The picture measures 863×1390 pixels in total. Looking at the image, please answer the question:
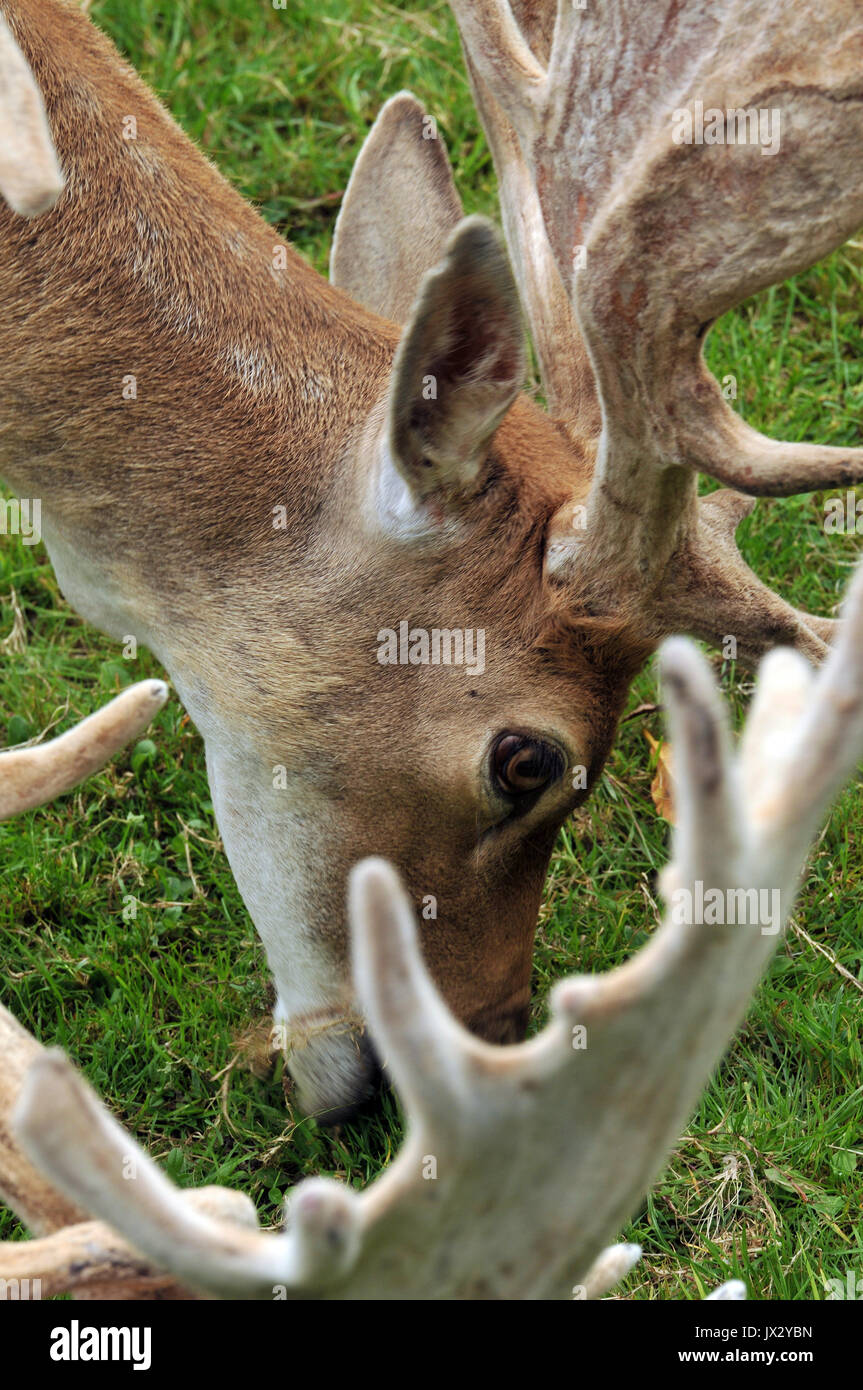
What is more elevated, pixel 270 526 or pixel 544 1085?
pixel 270 526

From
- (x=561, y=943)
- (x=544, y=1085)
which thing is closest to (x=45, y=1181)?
(x=544, y=1085)

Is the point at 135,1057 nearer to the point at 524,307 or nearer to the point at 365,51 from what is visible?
the point at 524,307

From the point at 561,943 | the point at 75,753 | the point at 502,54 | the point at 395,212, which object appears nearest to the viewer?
the point at 75,753

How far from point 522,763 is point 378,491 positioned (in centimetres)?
62

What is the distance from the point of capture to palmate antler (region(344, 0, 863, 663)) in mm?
2660

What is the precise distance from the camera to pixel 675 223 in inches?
109

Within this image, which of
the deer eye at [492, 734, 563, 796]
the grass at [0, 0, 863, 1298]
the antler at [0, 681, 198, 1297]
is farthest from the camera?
the grass at [0, 0, 863, 1298]

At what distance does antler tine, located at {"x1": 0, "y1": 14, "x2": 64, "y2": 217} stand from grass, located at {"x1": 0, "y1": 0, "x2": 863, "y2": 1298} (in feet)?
7.50

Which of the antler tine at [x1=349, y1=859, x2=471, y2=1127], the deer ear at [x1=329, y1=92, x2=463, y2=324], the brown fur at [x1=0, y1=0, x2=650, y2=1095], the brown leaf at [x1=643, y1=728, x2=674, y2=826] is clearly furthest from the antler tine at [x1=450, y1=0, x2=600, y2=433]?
the antler tine at [x1=349, y1=859, x2=471, y2=1127]

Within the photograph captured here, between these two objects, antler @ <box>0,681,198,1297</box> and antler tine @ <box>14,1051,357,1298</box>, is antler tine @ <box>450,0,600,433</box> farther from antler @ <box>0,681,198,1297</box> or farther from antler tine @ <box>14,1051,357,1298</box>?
antler tine @ <box>14,1051,357,1298</box>

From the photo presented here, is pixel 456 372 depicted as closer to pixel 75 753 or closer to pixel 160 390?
pixel 160 390

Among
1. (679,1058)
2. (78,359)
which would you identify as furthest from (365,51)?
(679,1058)

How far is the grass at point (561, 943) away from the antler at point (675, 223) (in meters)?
1.23

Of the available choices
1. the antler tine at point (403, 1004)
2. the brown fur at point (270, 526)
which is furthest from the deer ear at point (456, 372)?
the antler tine at point (403, 1004)
